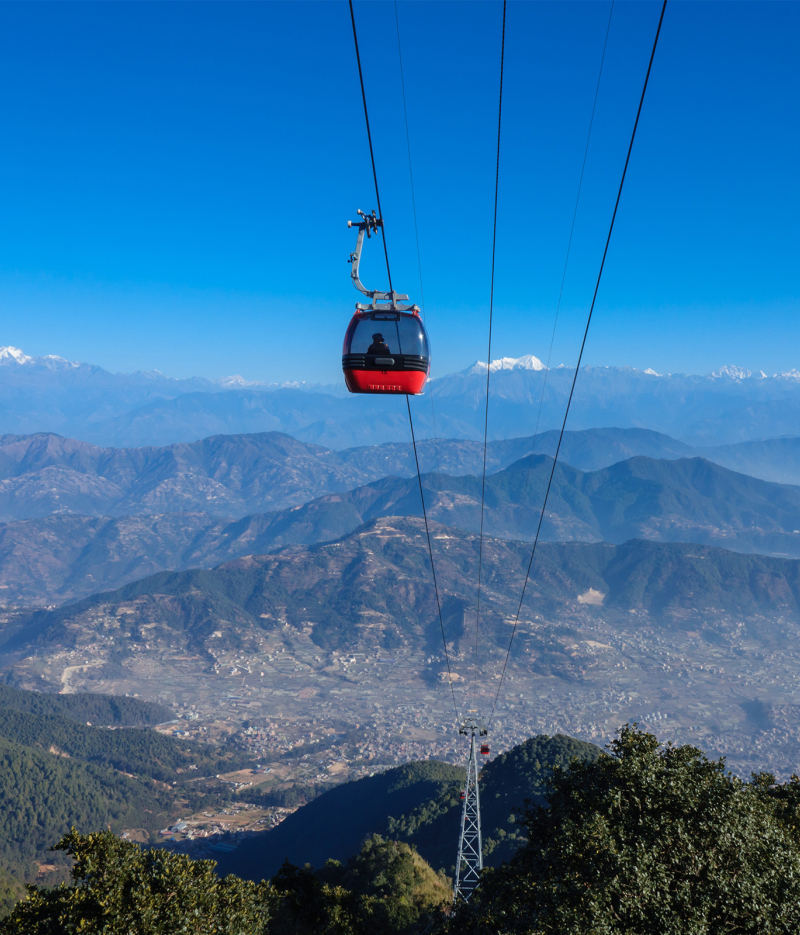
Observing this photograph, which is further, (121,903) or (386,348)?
(121,903)

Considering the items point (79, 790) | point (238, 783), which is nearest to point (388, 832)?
point (79, 790)

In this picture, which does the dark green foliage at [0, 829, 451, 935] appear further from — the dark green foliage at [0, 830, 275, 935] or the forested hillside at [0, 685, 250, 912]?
the forested hillside at [0, 685, 250, 912]

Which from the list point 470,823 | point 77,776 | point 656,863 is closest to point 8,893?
point 470,823

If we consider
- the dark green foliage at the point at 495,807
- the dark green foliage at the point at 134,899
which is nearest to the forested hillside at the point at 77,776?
the dark green foliage at the point at 495,807

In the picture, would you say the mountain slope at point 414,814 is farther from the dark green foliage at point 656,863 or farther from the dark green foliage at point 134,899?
the dark green foliage at point 134,899

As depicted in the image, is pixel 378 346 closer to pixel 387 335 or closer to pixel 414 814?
pixel 387 335
